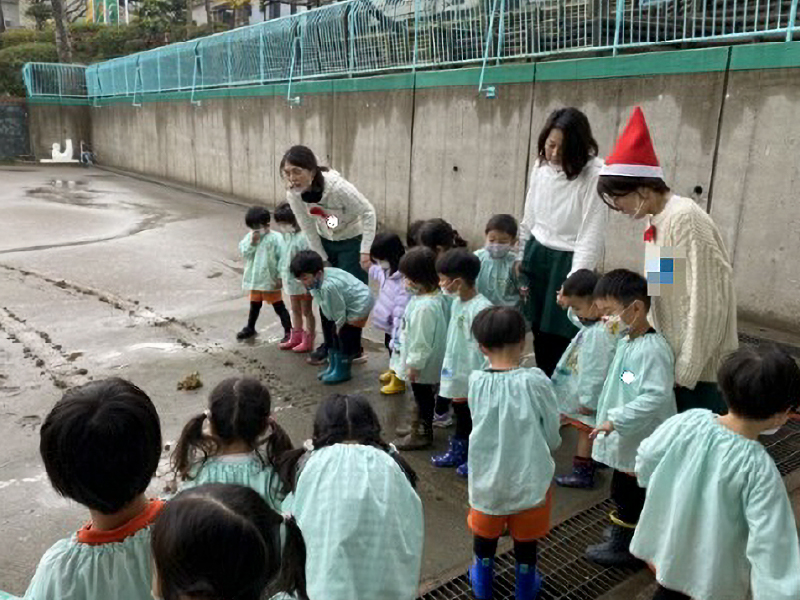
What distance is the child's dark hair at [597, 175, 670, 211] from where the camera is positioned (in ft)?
8.27

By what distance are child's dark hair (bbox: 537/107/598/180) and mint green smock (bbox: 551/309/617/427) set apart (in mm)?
778

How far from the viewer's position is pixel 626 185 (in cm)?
254

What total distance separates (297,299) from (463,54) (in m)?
4.84

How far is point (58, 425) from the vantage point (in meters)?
1.50

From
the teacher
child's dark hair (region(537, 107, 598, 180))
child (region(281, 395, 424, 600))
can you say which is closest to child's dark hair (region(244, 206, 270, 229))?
the teacher

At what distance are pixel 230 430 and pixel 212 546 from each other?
976 millimetres

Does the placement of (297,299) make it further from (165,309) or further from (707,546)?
(707,546)

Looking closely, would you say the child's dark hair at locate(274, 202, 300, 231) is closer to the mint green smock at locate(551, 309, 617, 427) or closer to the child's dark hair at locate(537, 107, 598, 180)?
the child's dark hair at locate(537, 107, 598, 180)

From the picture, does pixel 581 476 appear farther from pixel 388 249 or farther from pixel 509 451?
pixel 388 249

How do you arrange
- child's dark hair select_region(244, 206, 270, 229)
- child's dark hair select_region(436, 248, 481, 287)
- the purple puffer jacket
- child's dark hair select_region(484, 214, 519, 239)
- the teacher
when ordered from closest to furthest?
child's dark hair select_region(436, 248, 481, 287) < child's dark hair select_region(484, 214, 519, 239) < the purple puffer jacket < the teacher < child's dark hair select_region(244, 206, 270, 229)

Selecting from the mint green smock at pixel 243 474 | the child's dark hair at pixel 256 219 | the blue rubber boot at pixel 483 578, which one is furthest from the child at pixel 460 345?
the child's dark hair at pixel 256 219

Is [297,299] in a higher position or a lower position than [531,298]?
lower

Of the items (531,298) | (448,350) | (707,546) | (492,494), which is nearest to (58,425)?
(492,494)

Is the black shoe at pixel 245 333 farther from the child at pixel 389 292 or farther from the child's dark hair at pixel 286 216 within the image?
the child at pixel 389 292
